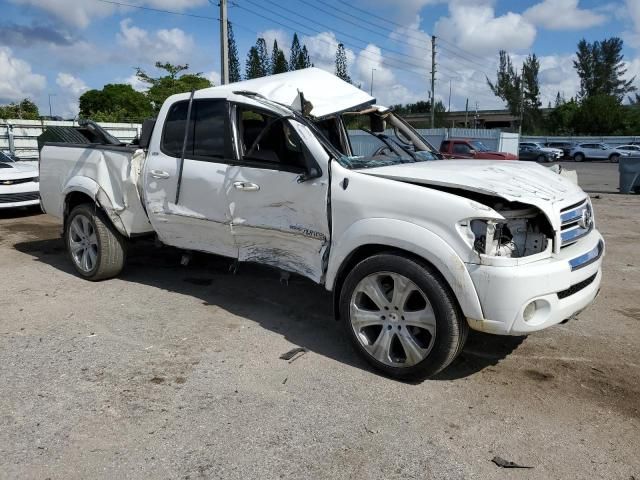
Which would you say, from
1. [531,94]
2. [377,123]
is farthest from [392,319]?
[531,94]

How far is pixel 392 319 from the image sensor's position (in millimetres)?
3705

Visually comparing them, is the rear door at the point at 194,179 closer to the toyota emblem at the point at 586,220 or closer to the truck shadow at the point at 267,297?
the truck shadow at the point at 267,297

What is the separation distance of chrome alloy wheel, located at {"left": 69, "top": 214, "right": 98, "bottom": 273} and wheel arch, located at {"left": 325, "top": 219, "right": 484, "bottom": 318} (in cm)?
308

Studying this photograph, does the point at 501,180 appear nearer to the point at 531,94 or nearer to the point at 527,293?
the point at 527,293

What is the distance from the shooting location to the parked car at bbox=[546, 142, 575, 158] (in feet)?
147

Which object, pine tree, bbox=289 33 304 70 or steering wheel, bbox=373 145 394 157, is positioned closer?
steering wheel, bbox=373 145 394 157

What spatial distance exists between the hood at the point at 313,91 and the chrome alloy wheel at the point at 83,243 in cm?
207

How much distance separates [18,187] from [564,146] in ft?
145

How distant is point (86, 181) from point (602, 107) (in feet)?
223

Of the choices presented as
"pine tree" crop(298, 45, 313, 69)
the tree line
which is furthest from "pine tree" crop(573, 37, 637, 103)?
"pine tree" crop(298, 45, 313, 69)

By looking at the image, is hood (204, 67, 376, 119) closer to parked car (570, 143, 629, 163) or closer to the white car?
the white car

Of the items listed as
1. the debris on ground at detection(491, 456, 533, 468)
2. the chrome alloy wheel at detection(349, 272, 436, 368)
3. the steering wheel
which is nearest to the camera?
the debris on ground at detection(491, 456, 533, 468)

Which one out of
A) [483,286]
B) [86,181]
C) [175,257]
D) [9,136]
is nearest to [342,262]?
[483,286]

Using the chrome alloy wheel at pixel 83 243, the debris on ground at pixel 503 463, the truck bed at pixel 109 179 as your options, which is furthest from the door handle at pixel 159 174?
the debris on ground at pixel 503 463
